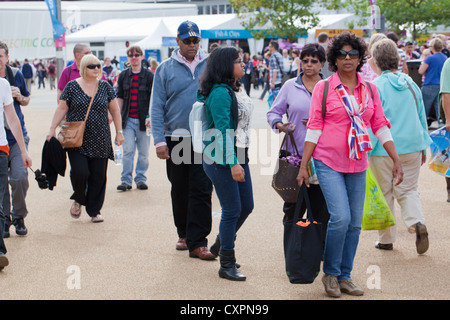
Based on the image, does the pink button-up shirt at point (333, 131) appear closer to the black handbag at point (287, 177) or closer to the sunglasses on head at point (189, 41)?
the black handbag at point (287, 177)

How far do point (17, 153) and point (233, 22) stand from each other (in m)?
37.4

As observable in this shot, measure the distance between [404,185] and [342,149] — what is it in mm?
1737

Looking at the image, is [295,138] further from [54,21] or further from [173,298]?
[54,21]

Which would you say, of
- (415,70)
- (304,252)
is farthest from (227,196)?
(415,70)

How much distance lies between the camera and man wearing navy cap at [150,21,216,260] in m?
6.48

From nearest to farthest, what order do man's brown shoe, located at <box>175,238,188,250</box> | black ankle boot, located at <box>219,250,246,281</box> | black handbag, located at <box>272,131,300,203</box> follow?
1. black ankle boot, located at <box>219,250,246,281</box>
2. black handbag, located at <box>272,131,300,203</box>
3. man's brown shoe, located at <box>175,238,188,250</box>

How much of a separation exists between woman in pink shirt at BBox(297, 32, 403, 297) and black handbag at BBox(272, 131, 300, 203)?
0.67m

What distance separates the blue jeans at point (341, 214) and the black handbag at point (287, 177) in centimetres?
68

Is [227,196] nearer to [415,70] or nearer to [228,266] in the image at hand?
[228,266]

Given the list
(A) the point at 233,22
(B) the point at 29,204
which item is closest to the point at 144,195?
(B) the point at 29,204

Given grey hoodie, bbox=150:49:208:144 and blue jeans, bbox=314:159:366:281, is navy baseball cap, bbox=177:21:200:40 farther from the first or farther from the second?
blue jeans, bbox=314:159:366:281

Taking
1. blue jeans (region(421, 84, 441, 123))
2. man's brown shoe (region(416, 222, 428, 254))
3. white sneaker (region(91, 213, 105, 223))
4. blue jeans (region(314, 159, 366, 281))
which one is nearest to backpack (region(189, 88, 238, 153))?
blue jeans (region(314, 159, 366, 281))

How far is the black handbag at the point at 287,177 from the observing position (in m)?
5.86

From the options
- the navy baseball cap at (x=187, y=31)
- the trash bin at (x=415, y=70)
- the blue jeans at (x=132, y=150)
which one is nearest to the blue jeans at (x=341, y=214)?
the navy baseball cap at (x=187, y=31)
